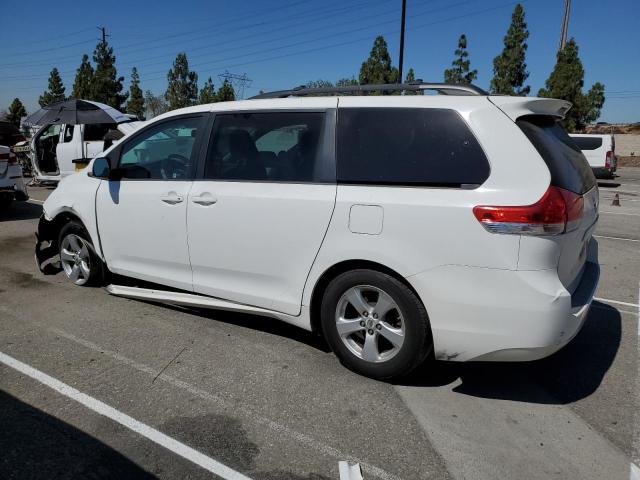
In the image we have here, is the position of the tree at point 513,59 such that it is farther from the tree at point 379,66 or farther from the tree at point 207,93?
the tree at point 207,93

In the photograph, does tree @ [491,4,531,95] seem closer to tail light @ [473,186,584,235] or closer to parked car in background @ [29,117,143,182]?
parked car in background @ [29,117,143,182]

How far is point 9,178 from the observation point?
905cm

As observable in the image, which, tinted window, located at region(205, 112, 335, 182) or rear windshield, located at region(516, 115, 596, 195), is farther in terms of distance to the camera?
tinted window, located at region(205, 112, 335, 182)

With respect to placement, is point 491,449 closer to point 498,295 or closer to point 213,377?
point 498,295

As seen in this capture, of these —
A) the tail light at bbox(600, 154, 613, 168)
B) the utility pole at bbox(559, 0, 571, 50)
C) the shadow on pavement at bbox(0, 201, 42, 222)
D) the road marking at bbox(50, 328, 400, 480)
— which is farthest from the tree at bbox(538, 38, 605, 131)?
the road marking at bbox(50, 328, 400, 480)

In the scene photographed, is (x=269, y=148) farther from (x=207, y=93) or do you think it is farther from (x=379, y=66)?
(x=207, y=93)

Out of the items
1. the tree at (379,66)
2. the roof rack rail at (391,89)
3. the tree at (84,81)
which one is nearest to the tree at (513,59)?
the tree at (379,66)

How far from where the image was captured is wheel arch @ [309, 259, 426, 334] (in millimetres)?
3078

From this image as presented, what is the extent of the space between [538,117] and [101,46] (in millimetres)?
50772

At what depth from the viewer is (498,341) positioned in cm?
282

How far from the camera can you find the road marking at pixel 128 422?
8.05ft

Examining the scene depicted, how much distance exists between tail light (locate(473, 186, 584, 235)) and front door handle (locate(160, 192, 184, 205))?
2283mm

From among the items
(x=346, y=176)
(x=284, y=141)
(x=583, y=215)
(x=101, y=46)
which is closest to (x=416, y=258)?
(x=346, y=176)

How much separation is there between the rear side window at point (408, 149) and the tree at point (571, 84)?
27661 mm
